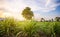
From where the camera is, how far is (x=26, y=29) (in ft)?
7.55

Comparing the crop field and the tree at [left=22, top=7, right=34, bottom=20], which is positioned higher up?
the tree at [left=22, top=7, right=34, bottom=20]

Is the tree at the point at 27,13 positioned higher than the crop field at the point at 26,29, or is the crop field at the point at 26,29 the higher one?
the tree at the point at 27,13

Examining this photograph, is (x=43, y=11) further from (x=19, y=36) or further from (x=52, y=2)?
(x=19, y=36)

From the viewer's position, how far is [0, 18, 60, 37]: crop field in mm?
2299

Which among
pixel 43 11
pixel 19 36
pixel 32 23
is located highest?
pixel 43 11

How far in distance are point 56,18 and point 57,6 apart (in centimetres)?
16

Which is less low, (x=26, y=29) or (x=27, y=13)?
(x=27, y=13)

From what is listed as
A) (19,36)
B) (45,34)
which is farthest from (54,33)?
(19,36)

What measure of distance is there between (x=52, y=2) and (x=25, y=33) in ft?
1.84

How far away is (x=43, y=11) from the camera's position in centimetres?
238

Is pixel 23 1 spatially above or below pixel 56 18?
above

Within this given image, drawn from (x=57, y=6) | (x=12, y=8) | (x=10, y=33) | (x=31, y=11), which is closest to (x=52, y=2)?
(x=57, y=6)

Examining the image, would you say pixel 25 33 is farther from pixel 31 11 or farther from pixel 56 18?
pixel 56 18

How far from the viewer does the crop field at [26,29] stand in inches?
90.5
